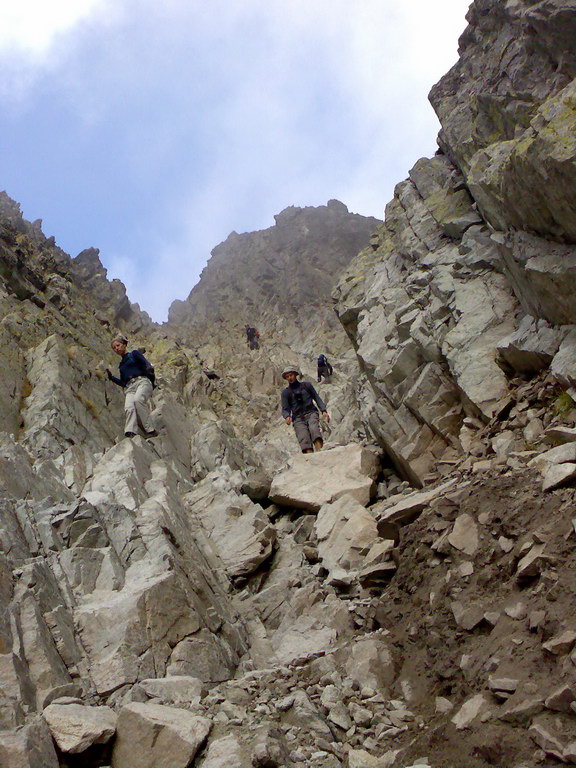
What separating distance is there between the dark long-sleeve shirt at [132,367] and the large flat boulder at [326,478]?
19.6ft

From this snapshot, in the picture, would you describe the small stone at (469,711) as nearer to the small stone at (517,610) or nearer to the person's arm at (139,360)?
the small stone at (517,610)

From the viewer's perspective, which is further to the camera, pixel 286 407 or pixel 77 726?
pixel 286 407

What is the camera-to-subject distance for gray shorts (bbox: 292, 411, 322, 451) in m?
16.2

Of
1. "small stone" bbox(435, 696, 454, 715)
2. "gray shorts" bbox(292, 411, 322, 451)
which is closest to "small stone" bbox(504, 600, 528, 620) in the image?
"small stone" bbox(435, 696, 454, 715)

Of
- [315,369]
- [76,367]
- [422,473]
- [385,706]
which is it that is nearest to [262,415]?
[315,369]

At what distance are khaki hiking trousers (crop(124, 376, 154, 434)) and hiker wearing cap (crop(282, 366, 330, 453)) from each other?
4.31m

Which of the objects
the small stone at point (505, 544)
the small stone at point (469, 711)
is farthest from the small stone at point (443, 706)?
the small stone at point (505, 544)

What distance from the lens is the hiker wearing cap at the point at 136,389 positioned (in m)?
16.9

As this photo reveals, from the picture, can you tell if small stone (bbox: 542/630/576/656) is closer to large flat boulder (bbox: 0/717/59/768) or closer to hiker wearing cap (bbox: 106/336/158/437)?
large flat boulder (bbox: 0/717/59/768)

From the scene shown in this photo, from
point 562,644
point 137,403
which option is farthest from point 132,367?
point 562,644

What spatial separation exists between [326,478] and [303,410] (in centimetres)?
348

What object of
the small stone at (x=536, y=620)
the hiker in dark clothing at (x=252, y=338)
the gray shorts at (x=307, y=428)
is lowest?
the small stone at (x=536, y=620)

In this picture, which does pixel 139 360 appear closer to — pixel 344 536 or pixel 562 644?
pixel 344 536

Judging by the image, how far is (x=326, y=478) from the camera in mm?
13320
